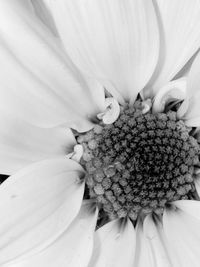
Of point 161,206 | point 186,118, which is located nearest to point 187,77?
point 186,118

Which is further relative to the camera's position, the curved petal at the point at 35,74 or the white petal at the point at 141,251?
the white petal at the point at 141,251

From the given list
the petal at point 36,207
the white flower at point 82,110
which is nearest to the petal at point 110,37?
the white flower at point 82,110

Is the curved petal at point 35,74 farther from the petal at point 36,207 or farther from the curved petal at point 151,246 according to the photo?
the curved petal at point 151,246

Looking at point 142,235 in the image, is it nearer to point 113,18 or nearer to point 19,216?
point 19,216

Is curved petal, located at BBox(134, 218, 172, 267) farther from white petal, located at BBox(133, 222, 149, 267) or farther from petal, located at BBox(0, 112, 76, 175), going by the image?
petal, located at BBox(0, 112, 76, 175)

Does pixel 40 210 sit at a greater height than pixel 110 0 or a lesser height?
lesser
